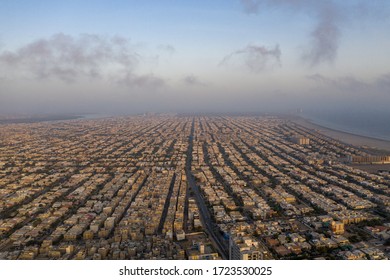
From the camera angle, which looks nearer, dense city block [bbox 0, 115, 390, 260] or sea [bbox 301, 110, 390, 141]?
dense city block [bbox 0, 115, 390, 260]

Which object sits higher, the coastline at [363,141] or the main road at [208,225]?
the coastline at [363,141]

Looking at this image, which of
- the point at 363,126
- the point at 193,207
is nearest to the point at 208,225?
the point at 193,207

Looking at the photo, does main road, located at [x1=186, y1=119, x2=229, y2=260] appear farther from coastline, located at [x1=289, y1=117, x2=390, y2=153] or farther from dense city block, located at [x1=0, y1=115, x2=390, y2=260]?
coastline, located at [x1=289, y1=117, x2=390, y2=153]

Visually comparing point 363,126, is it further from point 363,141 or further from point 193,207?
point 193,207

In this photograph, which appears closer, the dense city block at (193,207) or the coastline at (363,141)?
the dense city block at (193,207)

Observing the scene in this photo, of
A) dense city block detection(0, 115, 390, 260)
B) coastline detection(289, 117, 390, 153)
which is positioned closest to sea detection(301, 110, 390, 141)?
coastline detection(289, 117, 390, 153)

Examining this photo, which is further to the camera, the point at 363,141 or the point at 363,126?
the point at 363,126

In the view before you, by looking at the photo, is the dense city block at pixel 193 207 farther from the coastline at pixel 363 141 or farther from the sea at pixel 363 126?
the sea at pixel 363 126

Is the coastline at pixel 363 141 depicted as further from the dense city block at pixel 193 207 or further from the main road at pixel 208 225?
the main road at pixel 208 225

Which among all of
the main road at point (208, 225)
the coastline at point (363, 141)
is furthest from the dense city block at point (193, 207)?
the coastline at point (363, 141)

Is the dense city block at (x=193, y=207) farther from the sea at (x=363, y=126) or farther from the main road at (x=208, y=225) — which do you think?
the sea at (x=363, y=126)

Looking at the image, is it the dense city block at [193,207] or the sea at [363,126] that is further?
the sea at [363,126]
